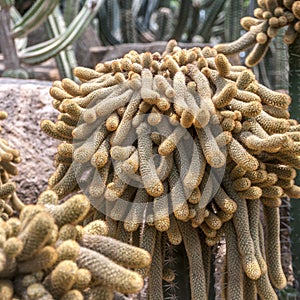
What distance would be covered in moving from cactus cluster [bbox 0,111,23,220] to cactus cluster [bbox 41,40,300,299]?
222 millimetres

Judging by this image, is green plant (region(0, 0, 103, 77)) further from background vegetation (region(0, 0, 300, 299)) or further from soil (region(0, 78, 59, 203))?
soil (region(0, 78, 59, 203))

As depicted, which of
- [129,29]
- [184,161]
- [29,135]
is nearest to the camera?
[184,161]

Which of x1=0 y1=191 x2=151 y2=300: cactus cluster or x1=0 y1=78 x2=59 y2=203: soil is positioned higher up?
x1=0 y1=191 x2=151 y2=300: cactus cluster

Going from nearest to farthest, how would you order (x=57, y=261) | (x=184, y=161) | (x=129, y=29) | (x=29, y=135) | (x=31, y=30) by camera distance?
(x=57, y=261) → (x=184, y=161) → (x=29, y=135) → (x=31, y=30) → (x=129, y=29)

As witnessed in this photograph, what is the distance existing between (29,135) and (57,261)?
1.27 metres

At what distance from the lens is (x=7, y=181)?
160 centimetres

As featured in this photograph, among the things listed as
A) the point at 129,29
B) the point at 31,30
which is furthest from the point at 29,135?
the point at 129,29

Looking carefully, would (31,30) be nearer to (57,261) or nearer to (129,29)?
(129,29)

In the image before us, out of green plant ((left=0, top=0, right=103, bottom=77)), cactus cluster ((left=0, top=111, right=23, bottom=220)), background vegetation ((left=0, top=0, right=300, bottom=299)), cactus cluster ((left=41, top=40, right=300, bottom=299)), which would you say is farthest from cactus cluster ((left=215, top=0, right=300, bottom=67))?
green plant ((left=0, top=0, right=103, bottom=77))

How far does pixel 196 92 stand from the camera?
1267mm

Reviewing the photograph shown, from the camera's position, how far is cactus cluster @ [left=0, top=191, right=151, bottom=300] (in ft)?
2.47

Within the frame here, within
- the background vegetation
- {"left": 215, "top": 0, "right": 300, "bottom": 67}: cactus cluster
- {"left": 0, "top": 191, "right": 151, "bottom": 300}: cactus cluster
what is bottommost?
the background vegetation

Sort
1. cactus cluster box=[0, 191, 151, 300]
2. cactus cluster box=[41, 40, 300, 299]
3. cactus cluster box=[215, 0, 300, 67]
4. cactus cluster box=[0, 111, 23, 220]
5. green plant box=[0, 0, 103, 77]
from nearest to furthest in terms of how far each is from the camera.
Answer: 1. cactus cluster box=[0, 191, 151, 300]
2. cactus cluster box=[41, 40, 300, 299]
3. cactus cluster box=[0, 111, 23, 220]
4. cactus cluster box=[215, 0, 300, 67]
5. green plant box=[0, 0, 103, 77]

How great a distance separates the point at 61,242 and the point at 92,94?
0.55 metres
